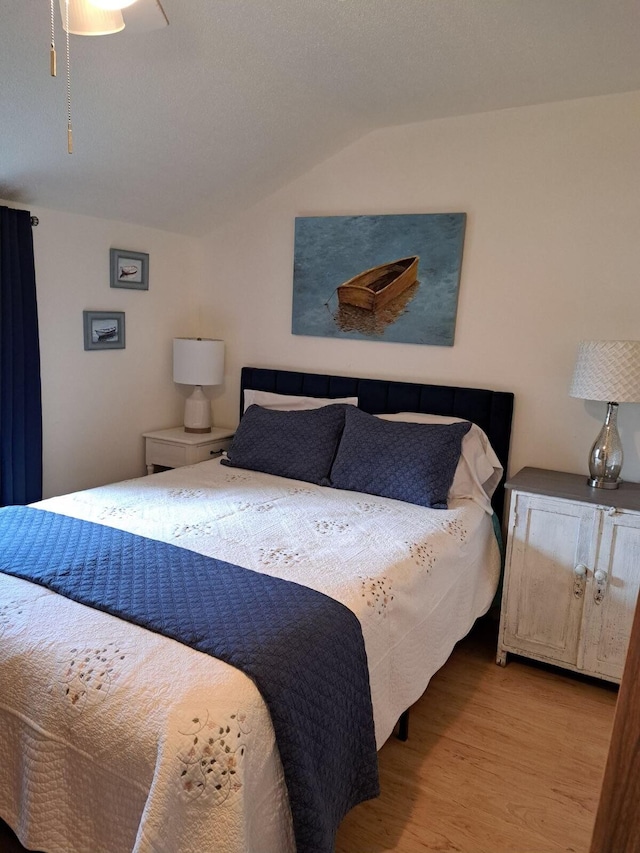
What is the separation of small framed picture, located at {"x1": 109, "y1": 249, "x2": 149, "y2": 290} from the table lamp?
7.92 ft

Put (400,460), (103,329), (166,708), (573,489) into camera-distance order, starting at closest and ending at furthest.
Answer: (166,708) < (573,489) < (400,460) < (103,329)

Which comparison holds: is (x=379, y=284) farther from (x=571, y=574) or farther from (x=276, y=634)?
(x=276, y=634)

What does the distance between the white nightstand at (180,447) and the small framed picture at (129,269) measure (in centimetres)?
89

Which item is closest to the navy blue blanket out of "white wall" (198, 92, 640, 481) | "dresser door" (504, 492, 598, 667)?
"dresser door" (504, 492, 598, 667)

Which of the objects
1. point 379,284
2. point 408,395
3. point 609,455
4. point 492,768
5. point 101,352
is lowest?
point 492,768

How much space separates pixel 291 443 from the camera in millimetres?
2982

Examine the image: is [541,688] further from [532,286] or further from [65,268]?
[65,268]

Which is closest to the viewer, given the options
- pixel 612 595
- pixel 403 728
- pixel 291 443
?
pixel 403 728

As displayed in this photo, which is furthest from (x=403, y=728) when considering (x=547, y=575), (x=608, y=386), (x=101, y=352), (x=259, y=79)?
(x=259, y=79)

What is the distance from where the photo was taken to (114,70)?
2125 millimetres

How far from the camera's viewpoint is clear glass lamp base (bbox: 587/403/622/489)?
252cm

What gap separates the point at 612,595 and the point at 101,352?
2787 mm

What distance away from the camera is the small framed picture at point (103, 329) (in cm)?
319

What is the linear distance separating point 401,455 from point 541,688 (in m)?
1.14
